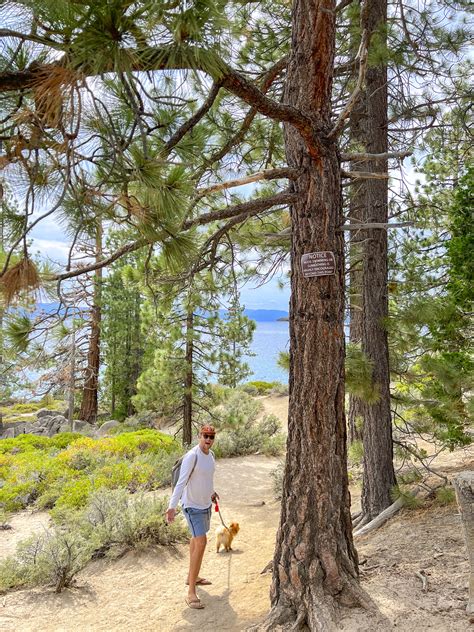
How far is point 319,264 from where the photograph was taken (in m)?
4.01

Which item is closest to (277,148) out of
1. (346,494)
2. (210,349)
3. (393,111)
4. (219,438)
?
(393,111)

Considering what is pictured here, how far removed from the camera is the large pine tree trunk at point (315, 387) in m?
3.83

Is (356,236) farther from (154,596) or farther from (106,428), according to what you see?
(106,428)

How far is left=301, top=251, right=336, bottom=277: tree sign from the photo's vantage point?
400 cm

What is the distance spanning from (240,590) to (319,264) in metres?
3.41

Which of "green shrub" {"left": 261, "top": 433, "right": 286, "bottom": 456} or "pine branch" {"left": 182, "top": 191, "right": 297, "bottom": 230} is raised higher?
"pine branch" {"left": 182, "top": 191, "right": 297, "bottom": 230}

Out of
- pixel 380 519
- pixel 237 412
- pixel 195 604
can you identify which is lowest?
pixel 195 604

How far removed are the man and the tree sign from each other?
6.26ft

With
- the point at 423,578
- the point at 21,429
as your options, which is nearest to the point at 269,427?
the point at 423,578

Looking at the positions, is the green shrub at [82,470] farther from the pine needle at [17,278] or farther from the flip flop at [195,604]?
the pine needle at [17,278]

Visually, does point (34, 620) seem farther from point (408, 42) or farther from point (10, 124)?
point (408, 42)

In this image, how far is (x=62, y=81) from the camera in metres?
2.57

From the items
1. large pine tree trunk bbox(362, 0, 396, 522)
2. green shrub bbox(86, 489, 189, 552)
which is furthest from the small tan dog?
large pine tree trunk bbox(362, 0, 396, 522)

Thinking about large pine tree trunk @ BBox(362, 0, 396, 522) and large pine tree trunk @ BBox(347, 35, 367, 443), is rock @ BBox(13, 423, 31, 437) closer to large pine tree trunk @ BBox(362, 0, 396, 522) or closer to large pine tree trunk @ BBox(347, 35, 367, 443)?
large pine tree trunk @ BBox(347, 35, 367, 443)
